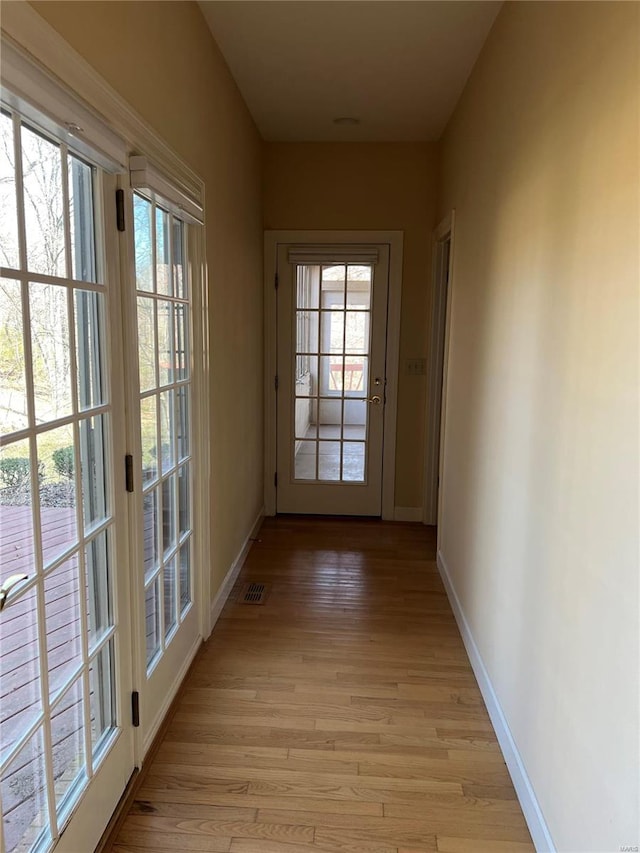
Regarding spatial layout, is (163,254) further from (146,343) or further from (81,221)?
(81,221)

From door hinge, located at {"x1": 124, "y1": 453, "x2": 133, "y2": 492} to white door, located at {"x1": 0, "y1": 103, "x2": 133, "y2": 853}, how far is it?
4 cm

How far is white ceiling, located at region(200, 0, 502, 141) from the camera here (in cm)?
236

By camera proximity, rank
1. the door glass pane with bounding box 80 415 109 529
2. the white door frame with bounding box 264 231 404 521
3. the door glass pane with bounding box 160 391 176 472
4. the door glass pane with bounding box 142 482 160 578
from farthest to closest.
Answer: the white door frame with bounding box 264 231 404 521
the door glass pane with bounding box 160 391 176 472
the door glass pane with bounding box 142 482 160 578
the door glass pane with bounding box 80 415 109 529

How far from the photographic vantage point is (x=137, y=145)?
1.71 metres

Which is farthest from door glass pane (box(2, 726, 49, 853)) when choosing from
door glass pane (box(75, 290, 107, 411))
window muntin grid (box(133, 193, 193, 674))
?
door glass pane (box(75, 290, 107, 411))

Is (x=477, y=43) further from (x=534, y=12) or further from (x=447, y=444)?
(x=447, y=444)

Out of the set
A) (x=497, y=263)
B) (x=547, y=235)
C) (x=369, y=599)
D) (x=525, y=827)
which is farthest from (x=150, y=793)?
(x=497, y=263)

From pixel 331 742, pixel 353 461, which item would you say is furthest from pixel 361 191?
pixel 331 742

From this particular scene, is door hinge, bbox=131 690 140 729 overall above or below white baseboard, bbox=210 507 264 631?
above

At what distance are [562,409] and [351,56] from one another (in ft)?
7.08

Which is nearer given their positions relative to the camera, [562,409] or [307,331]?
[562,409]

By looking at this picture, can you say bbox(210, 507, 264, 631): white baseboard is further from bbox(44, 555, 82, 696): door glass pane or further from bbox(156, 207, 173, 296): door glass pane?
bbox(156, 207, 173, 296): door glass pane

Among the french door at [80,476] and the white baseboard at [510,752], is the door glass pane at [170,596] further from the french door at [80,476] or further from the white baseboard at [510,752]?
the white baseboard at [510,752]

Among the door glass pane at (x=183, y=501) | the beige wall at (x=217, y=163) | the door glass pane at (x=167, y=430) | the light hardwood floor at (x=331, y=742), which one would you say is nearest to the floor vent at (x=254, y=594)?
the light hardwood floor at (x=331, y=742)
